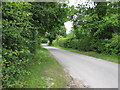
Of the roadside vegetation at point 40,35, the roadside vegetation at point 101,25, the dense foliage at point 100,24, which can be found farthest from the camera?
the dense foliage at point 100,24

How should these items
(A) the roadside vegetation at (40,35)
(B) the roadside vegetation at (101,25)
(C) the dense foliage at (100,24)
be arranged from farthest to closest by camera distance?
(C) the dense foliage at (100,24) → (B) the roadside vegetation at (101,25) → (A) the roadside vegetation at (40,35)

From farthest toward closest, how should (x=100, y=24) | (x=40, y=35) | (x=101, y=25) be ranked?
(x=100, y=24) → (x=101, y=25) → (x=40, y=35)

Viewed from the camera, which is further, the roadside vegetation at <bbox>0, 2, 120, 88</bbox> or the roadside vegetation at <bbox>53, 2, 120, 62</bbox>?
the roadside vegetation at <bbox>53, 2, 120, 62</bbox>

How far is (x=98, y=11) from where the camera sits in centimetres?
1337

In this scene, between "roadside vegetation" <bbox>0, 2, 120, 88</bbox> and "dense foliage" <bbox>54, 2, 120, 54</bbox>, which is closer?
"roadside vegetation" <bbox>0, 2, 120, 88</bbox>

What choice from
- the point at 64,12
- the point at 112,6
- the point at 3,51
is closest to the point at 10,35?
the point at 3,51

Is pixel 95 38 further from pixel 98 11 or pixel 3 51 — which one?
pixel 3 51

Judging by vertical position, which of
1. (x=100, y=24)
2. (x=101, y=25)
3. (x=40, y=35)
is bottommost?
(x=40, y=35)

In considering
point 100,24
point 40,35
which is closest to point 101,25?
point 100,24

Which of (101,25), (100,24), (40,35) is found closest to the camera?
(40,35)

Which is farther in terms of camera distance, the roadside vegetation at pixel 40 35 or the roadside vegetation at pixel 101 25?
the roadside vegetation at pixel 101 25

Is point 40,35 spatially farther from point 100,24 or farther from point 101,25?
point 100,24

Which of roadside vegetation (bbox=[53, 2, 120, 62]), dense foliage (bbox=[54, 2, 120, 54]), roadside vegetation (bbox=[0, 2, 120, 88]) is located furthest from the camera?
dense foliage (bbox=[54, 2, 120, 54])

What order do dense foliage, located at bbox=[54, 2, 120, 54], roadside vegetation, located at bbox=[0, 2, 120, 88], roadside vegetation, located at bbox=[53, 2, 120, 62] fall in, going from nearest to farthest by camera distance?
roadside vegetation, located at bbox=[0, 2, 120, 88], roadside vegetation, located at bbox=[53, 2, 120, 62], dense foliage, located at bbox=[54, 2, 120, 54]
